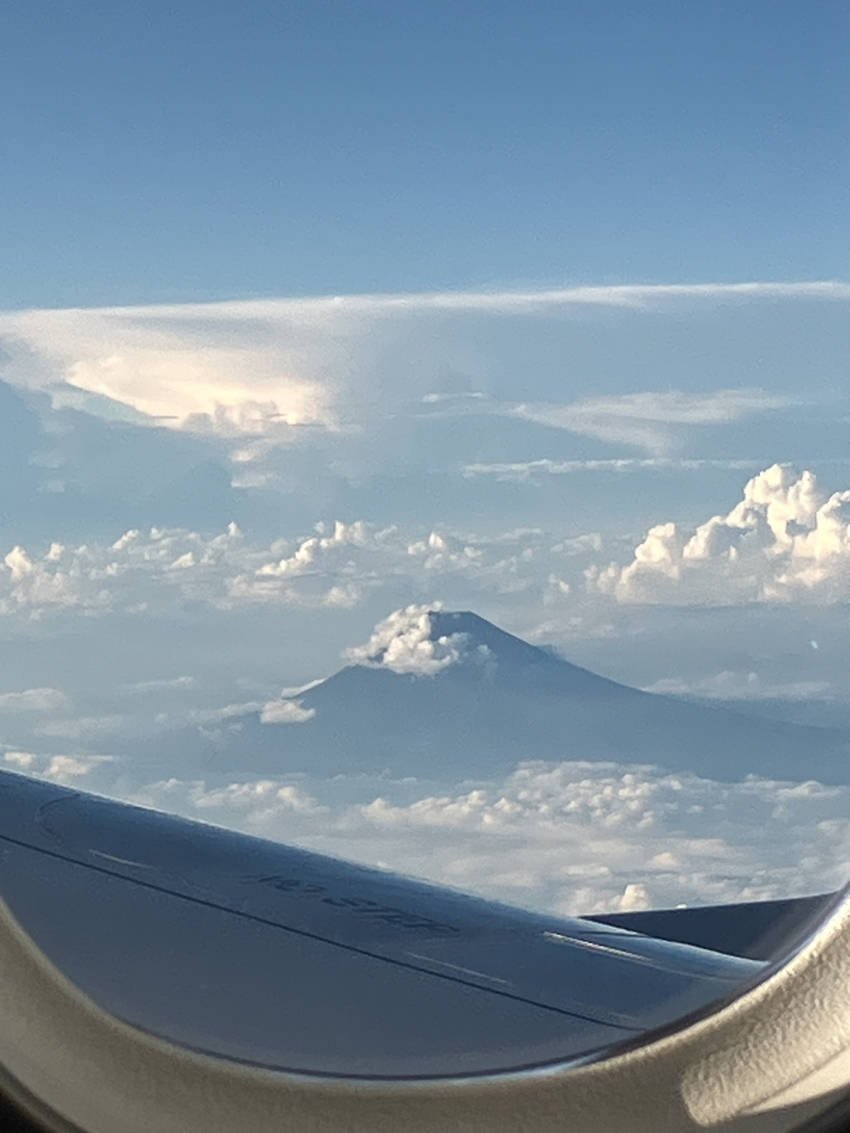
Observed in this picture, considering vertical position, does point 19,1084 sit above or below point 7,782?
below

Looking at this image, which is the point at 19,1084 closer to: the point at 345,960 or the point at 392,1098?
the point at 392,1098

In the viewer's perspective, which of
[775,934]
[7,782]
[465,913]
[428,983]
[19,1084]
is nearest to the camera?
[19,1084]

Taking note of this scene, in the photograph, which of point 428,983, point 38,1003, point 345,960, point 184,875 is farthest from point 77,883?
point 38,1003

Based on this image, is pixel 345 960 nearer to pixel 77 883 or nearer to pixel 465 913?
pixel 465 913

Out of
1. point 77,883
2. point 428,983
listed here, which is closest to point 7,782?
point 77,883

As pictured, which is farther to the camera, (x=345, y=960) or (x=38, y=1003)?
(x=345, y=960)

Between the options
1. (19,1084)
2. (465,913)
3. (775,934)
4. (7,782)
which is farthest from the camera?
(7,782)

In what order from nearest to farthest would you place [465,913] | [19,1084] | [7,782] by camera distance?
[19,1084]
[465,913]
[7,782]
